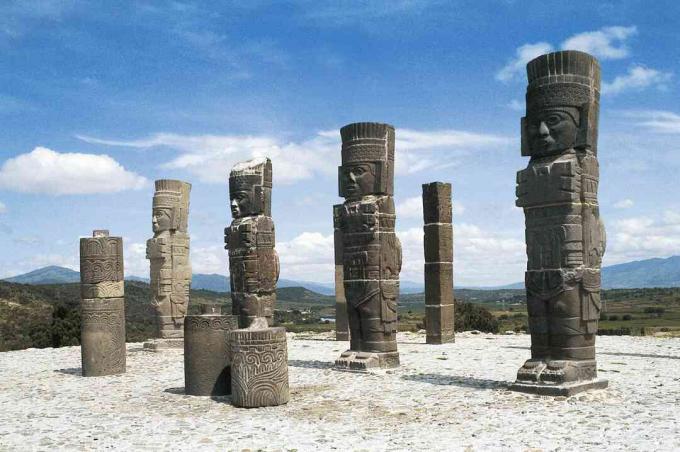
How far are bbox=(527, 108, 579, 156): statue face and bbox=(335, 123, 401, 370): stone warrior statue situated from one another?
3.84 metres

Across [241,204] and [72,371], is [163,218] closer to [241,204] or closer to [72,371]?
[241,204]

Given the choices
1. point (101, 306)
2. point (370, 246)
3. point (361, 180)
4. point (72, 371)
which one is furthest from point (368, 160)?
point (72, 371)

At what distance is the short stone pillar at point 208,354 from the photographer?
11.0m

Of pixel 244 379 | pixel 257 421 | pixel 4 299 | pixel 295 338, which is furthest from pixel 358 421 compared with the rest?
pixel 4 299

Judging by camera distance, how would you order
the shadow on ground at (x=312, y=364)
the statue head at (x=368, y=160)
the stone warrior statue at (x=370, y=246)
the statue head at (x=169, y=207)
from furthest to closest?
the statue head at (x=169, y=207) → the shadow on ground at (x=312, y=364) → the statue head at (x=368, y=160) → the stone warrior statue at (x=370, y=246)

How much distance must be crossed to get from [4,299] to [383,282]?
2721cm

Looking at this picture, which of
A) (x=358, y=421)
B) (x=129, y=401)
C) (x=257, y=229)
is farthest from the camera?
(x=257, y=229)

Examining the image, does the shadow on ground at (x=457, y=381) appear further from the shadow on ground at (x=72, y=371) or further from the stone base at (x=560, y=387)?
the shadow on ground at (x=72, y=371)

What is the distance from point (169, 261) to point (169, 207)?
150 cm

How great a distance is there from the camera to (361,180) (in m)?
13.6

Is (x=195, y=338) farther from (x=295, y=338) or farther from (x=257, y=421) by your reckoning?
(x=295, y=338)

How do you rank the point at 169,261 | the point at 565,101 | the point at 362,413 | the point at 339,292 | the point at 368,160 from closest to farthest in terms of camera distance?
the point at 362,413, the point at 565,101, the point at 368,160, the point at 169,261, the point at 339,292

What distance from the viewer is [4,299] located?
34000 mm

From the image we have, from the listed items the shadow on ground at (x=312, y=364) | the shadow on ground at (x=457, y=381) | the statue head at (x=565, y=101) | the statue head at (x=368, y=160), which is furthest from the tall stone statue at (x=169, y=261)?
the statue head at (x=565, y=101)
